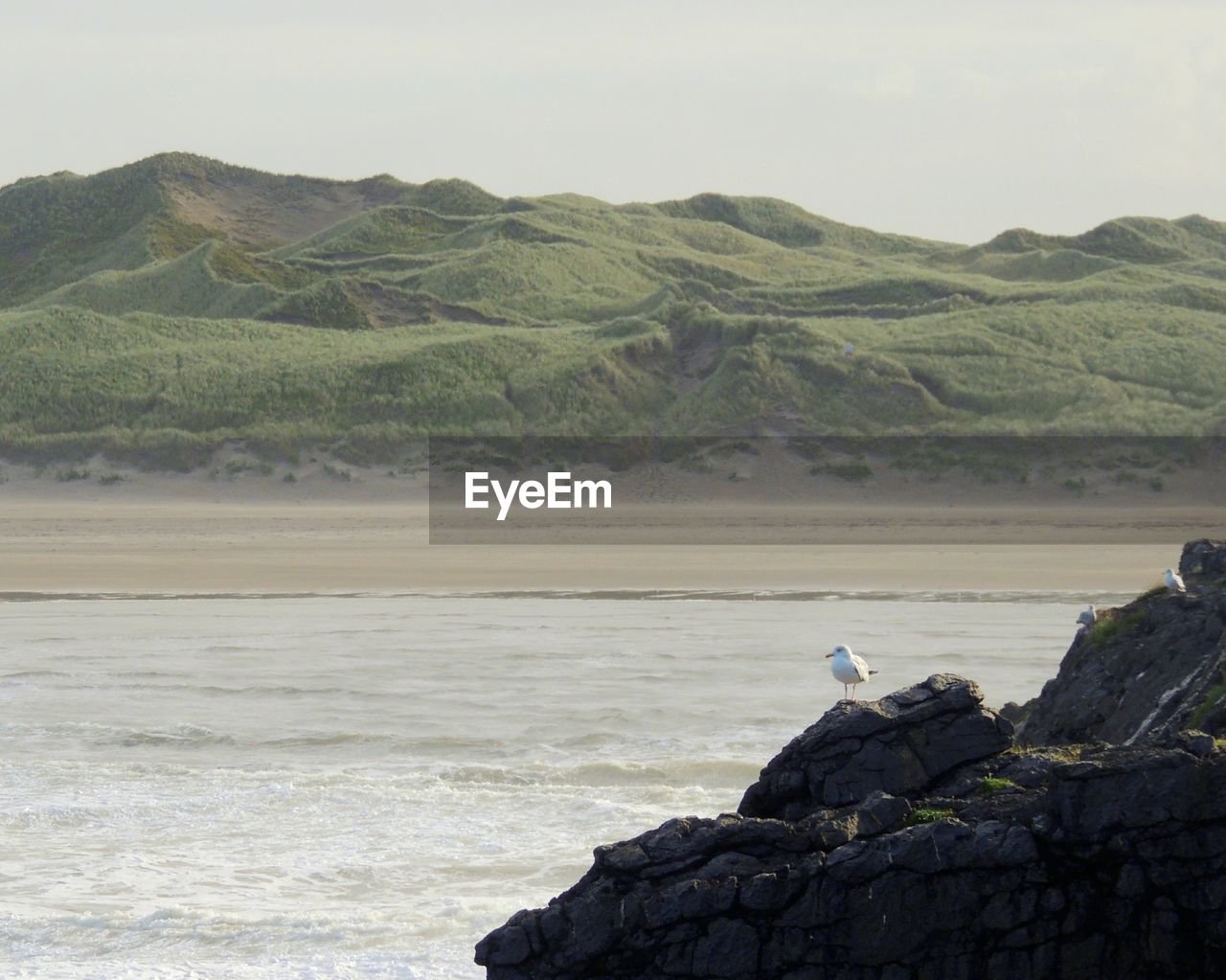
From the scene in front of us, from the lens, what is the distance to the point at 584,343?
55.8 metres

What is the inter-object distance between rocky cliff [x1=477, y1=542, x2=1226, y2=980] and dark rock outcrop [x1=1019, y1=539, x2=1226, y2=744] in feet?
9.42

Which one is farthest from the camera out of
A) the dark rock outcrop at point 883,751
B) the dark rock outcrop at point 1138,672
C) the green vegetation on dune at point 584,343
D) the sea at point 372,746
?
the green vegetation on dune at point 584,343

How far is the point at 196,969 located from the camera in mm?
8250

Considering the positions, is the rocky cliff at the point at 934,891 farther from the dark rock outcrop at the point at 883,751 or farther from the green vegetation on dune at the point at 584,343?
the green vegetation on dune at the point at 584,343

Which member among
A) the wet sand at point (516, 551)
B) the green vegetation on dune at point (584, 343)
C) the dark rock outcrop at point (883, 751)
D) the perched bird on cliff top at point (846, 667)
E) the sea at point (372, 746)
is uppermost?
the green vegetation on dune at point (584, 343)

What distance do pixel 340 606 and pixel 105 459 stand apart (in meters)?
21.6

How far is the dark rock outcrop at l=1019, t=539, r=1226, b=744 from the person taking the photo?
9.91 meters

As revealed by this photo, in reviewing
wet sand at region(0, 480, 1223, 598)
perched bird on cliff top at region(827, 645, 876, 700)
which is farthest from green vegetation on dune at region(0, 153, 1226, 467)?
perched bird on cliff top at region(827, 645, 876, 700)

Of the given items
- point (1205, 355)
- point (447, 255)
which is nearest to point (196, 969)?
point (1205, 355)

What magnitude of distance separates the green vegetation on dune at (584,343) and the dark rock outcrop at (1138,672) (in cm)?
3208

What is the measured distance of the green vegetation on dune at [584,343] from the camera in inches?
1847

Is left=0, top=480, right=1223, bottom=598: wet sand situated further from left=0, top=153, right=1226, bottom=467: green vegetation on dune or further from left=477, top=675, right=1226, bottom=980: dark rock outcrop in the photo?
left=477, top=675, right=1226, bottom=980: dark rock outcrop

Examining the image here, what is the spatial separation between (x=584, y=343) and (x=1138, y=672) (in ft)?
149

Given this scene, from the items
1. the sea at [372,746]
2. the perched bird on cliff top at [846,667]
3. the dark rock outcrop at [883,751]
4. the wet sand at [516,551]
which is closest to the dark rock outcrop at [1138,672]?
the perched bird on cliff top at [846,667]
